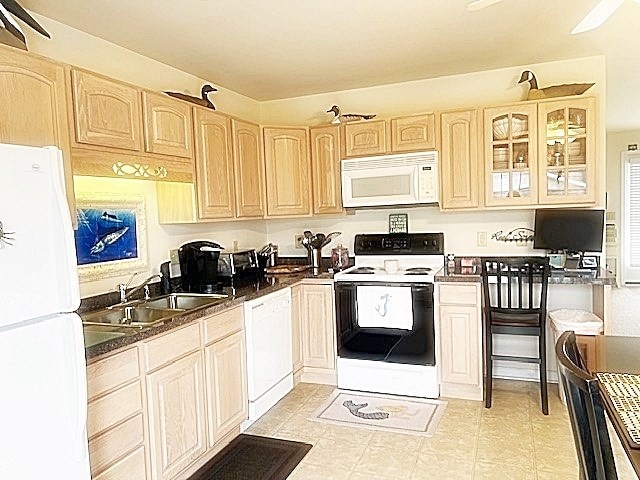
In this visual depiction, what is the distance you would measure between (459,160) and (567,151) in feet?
2.45

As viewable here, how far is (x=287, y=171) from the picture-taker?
4.03 m

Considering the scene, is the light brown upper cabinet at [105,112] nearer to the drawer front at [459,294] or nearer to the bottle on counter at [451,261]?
the drawer front at [459,294]

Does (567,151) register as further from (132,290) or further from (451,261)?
(132,290)

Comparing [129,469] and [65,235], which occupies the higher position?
[65,235]

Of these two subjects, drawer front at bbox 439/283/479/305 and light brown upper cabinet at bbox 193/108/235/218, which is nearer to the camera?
light brown upper cabinet at bbox 193/108/235/218

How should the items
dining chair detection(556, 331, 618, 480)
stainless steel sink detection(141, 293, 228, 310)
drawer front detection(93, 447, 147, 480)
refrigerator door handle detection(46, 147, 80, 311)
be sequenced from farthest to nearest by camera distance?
1. stainless steel sink detection(141, 293, 228, 310)
2. drawer front detection(93, 447, 147, 480)
3. refrigerator door handle detection(46, 147, 80, 311)
4. dining chair detection(556, 331, 618, 480)

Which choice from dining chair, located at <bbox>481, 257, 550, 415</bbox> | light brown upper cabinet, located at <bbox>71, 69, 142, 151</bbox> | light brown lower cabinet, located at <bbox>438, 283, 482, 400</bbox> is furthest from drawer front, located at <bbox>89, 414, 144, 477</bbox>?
dining chair, located at <bbox>481, 257, 550, 415</bbox>

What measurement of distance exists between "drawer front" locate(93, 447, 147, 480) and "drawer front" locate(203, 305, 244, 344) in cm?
68

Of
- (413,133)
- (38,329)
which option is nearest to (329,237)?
(413,133)

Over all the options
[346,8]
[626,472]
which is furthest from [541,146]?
[626,472]

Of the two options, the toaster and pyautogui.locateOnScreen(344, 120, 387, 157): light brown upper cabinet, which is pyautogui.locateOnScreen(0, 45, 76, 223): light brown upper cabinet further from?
pyautogui.locateOnScreen(344, 120, 387, 157): light brown upper cabinet

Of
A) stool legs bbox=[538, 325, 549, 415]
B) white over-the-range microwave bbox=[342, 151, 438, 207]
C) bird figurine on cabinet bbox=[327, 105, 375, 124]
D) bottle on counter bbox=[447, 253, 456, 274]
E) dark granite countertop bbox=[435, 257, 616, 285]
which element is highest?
bird figurine on cabinet bbox=[327, 105, 375, 124]

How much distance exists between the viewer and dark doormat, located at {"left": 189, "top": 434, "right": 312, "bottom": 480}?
101 inches

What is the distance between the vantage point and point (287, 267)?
4.19 m
